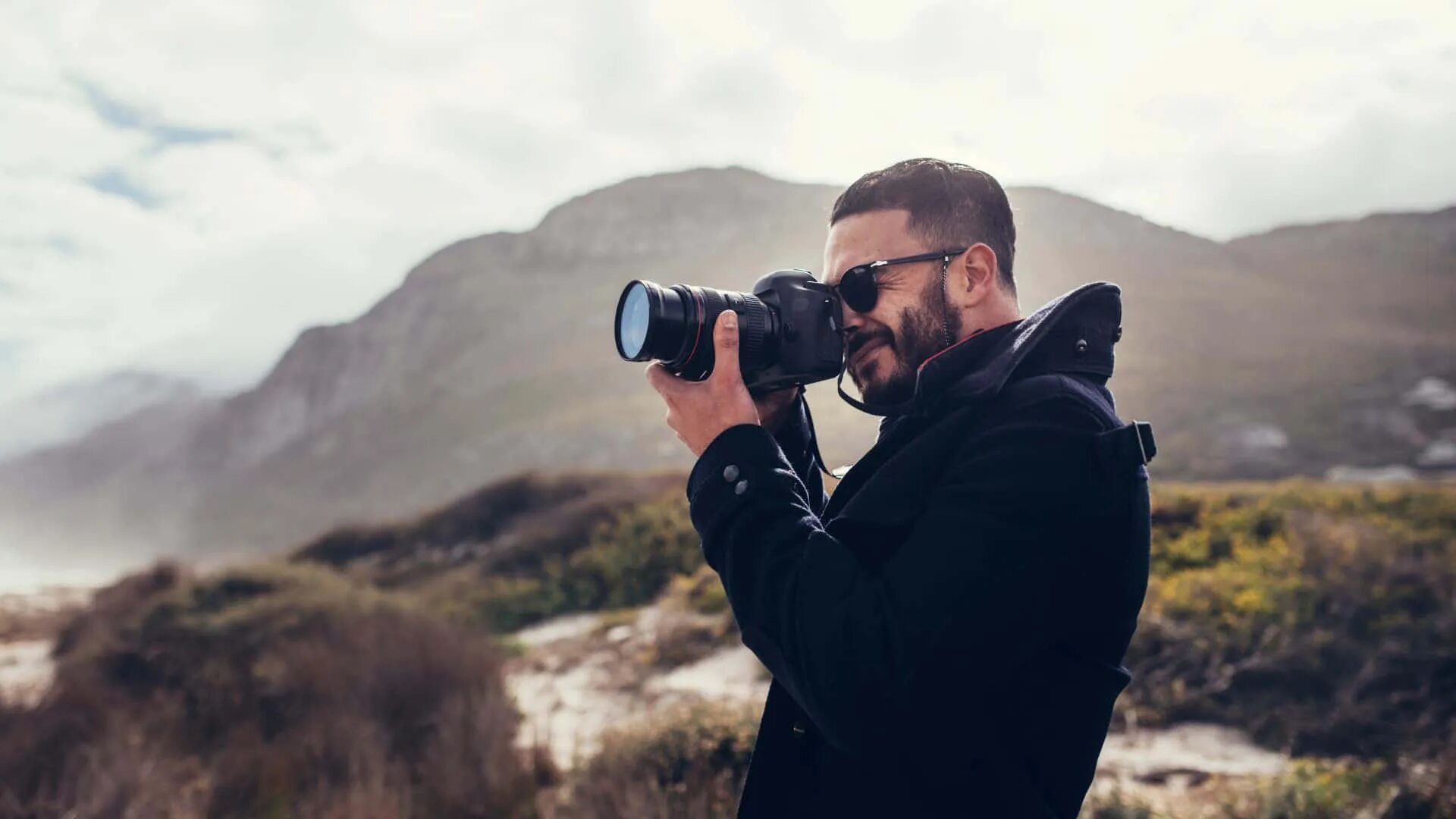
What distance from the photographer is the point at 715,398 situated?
1.53 metres

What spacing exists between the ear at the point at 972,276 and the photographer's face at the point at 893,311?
0.08ft

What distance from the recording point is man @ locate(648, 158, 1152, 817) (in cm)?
118

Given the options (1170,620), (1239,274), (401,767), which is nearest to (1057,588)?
(401,767)

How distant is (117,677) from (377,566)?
791 cm

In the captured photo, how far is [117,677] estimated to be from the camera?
6.82m

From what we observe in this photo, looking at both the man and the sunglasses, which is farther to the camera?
the sunglasses

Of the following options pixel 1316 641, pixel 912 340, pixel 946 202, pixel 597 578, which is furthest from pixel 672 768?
pixel 597 578

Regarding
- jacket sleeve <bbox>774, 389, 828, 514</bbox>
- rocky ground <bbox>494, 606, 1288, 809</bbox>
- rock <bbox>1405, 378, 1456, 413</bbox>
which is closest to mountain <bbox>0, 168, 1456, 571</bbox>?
rock <bbox>1405, 378, 1456, 413</bbox>

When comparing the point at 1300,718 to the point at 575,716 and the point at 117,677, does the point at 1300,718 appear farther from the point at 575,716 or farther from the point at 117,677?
the point at 117,677

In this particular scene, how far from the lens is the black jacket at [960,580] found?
117cm

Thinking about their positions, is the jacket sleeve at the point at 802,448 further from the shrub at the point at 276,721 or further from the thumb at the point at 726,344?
the shrub at the point at 276,721

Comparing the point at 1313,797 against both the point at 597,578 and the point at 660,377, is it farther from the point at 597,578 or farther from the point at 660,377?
the point at 597,578

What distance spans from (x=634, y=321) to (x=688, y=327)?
12 centimetres

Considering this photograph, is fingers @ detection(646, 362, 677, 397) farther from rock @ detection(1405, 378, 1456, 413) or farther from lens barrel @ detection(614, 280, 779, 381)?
rock @ detection(1405, 378, 1456, 413)
